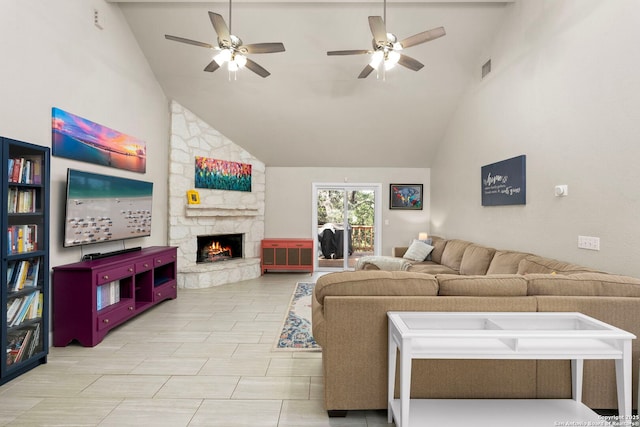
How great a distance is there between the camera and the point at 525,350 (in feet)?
5.67

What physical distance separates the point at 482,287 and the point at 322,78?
4.45m

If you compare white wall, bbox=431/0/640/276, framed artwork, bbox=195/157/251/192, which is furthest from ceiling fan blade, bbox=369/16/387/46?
framed artwork, bbox=195/157/251/192

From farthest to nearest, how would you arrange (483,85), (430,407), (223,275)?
(223,275)
(483,85)
(430,407)

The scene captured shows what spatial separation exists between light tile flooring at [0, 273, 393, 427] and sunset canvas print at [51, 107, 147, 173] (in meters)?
2.00

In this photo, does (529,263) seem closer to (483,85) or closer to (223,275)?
(483,85)

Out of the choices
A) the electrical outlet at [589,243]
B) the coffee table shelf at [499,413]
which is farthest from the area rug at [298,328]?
the electrical outlet at [589,243]

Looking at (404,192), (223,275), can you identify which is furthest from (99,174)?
(404,192)

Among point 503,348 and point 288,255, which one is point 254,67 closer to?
point 503,348

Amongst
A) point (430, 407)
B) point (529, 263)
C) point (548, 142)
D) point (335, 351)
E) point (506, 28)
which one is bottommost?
point (430, 407)

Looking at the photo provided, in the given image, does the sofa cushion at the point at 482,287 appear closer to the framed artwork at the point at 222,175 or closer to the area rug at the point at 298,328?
the area rug at the point at 298,328

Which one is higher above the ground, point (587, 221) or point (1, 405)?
point (587, 221)

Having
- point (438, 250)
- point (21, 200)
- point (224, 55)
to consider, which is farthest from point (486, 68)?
point (21, 200)

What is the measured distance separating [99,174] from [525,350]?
169 inches

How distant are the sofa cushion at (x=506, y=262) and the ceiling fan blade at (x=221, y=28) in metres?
3.85
